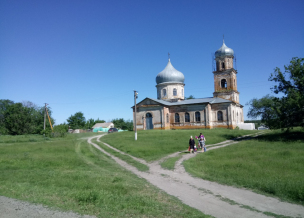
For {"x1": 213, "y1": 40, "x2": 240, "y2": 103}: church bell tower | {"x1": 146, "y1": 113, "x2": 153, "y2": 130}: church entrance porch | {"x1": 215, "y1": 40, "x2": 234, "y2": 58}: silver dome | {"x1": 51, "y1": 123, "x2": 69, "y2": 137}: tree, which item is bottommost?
{"x1": 51, "y1": 123, "x2": 69, "y2": 137}: tree

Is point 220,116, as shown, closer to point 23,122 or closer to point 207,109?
point 207,109

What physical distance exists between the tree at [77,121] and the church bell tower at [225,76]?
224 ft

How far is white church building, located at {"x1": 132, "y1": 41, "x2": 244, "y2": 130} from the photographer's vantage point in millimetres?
42244

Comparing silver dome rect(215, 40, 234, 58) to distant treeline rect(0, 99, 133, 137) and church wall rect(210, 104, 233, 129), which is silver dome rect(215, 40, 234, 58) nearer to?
church wall rect(210, 104, 233, 129)

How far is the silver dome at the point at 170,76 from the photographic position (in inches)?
1918

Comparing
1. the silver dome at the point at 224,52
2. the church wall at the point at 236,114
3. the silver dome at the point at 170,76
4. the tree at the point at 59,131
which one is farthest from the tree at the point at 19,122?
the church wall at the point at 236,114

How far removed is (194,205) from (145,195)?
5.40 feet

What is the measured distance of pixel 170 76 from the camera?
48.7m

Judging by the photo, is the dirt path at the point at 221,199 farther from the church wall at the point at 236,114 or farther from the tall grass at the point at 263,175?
the church wall at the point at 236,114

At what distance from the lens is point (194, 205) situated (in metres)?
7.12

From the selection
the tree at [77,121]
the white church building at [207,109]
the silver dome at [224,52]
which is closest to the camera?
the white church building at [207,109]

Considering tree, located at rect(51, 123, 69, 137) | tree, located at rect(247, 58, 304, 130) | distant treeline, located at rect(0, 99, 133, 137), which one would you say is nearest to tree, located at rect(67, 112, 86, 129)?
distant treeline, located at rect(0, 99, 133, 137)

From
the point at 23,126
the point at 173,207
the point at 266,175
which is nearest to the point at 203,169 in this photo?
the point at 266,175

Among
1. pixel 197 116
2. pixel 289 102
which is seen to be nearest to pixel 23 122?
pixel 197 116
